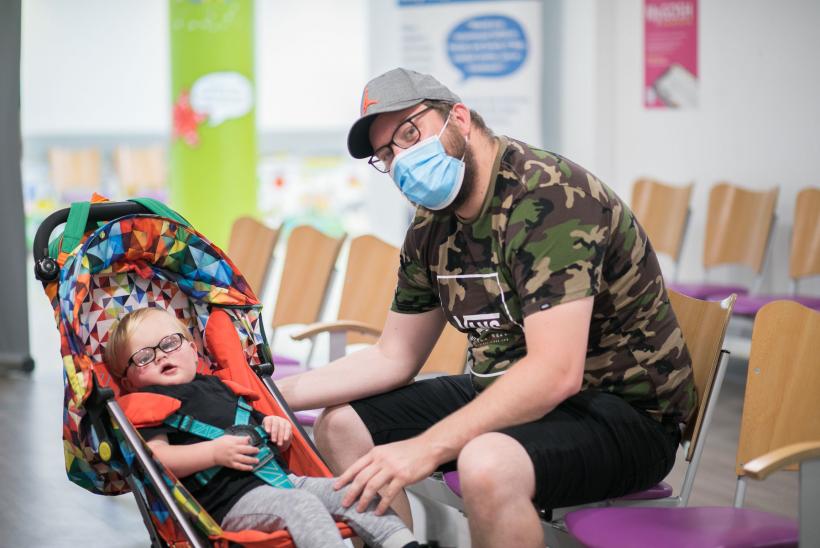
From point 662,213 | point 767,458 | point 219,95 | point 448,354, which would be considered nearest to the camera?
point 767,458

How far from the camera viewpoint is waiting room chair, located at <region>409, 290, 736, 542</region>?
221cm

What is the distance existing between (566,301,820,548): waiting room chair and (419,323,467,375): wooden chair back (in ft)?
3.48

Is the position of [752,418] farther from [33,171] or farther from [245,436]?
[33,171]

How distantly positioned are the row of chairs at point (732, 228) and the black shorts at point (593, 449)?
2.86 metres

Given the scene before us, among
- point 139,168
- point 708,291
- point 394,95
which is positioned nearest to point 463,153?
point 394,95

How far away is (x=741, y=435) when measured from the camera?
86.5 inches

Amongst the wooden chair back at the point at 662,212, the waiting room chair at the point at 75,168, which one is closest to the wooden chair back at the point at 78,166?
the waiting room chair at the point at 75,168

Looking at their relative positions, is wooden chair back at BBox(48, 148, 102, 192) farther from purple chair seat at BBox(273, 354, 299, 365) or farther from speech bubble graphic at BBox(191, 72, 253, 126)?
purple chair seat at BBox(273, 354, 299, 365)

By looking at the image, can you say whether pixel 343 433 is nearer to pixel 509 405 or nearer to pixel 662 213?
pixel 509 405

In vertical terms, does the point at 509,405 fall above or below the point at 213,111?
below

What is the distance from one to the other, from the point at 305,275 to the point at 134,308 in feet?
5.29

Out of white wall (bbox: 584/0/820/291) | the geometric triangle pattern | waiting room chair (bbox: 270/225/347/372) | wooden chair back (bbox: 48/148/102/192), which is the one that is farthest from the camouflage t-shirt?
wooden chair back (bbox: 48/148/102/192)

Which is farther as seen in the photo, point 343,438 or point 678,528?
point 343,438

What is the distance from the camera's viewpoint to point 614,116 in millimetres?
6453
